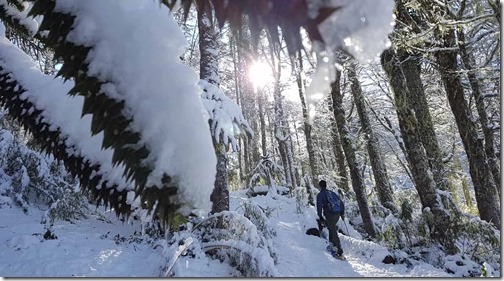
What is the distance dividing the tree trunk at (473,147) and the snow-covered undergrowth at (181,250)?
1.25m

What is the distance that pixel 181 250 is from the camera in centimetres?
441

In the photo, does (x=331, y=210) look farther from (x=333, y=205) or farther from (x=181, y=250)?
(x=181, y=250)

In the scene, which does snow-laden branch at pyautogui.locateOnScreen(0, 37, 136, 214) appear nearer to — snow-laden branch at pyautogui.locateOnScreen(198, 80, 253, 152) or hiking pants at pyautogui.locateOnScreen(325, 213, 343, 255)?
snow-laden branch at pyautogui.locateOnScreen(198, 80, 253, 152)

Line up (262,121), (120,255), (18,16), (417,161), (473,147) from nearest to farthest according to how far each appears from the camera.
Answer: (18,16)
(120,255)
(473,147)
(417,161)
(262,121)

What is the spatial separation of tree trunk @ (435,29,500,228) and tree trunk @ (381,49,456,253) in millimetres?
814

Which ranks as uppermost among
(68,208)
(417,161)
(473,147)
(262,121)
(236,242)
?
(262,121)

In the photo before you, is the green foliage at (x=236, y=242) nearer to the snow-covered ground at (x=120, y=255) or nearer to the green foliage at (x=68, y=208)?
the snow-covered ground at (x=120, y=255)

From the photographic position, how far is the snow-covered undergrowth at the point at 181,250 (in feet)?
16.2

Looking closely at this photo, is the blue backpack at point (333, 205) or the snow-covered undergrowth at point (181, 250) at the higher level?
the blue backpack at point (333, 205)

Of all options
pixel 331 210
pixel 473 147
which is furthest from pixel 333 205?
pixel 473 147

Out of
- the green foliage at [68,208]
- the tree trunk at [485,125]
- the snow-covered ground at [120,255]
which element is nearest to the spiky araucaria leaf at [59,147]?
the snow-covered ground at [120,255]

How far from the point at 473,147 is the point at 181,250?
6.30 metres

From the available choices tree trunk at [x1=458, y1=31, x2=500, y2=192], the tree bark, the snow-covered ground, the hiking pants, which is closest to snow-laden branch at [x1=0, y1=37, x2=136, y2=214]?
the snow-covered ground

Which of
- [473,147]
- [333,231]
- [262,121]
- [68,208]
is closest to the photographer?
[68,208]
